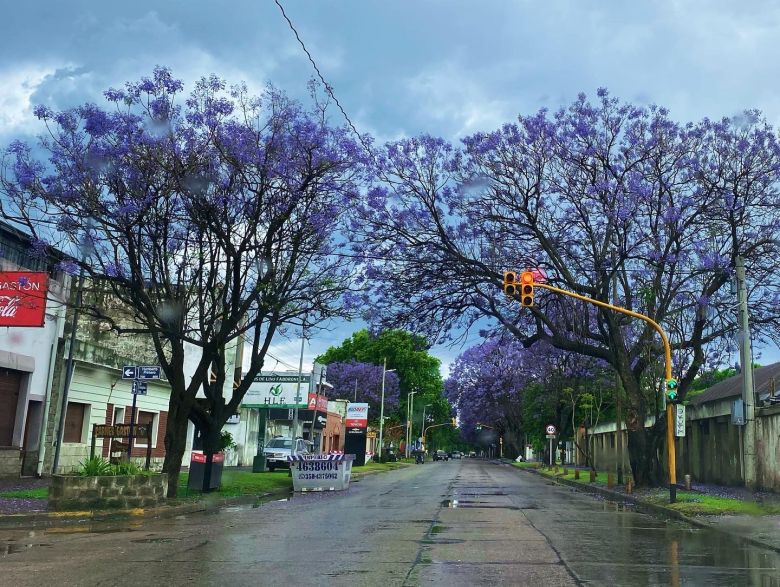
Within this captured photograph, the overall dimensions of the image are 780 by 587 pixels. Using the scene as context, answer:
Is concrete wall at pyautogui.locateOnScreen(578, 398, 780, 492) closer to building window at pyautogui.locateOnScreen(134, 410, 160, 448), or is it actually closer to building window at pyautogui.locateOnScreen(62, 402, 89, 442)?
building window at pyautogui.locateOnScreen(134, 410, 160, 448)

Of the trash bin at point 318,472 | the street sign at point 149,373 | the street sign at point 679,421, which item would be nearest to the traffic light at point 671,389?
the street sign at point 679,421

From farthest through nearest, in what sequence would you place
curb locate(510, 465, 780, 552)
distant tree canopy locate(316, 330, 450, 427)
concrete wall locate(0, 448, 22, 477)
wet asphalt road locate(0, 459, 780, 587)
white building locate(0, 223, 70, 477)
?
distant tree canopy locate(316, 330, 450, 427), white building locate(0, 223, 70, 477), concrete wall locate(0, 448, 22, 477), curb locate(510, 465, 780, 552), wet asphalt road locate(0, 459, 780, 587)

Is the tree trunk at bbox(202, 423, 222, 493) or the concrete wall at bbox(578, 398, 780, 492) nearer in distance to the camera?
the tree trunk at bbox(202, 423, 222, 493)

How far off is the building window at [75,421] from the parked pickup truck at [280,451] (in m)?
11.9

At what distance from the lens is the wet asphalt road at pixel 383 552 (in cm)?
848

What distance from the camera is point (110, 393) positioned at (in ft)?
94.6

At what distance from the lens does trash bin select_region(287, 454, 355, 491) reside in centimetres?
2650

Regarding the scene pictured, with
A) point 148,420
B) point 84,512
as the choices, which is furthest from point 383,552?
point 148,420

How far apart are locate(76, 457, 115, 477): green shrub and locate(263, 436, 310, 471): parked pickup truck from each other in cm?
2161

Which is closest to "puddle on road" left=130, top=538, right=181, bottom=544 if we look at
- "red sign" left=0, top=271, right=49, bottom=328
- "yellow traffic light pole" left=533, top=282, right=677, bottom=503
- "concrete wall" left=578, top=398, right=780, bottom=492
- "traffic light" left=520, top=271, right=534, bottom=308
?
"red sign" left=0, top=271, right=49, bottom=328

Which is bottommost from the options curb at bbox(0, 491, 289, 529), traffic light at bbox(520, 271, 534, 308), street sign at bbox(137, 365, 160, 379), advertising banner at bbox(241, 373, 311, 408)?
curb at bbox(0, 491, 289, 529)

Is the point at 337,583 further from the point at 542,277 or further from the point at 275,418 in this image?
the point at 275,418

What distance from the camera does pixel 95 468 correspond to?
1590 centimetres

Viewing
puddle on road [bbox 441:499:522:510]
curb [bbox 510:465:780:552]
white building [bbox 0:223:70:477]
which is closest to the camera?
curb [bbox 510:465:780:552]
